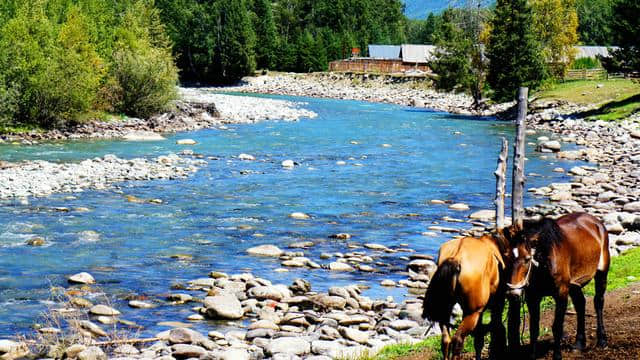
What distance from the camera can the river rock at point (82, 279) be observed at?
57.0ft

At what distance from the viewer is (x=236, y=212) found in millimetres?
26281

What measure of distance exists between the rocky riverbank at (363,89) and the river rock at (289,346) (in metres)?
59.9

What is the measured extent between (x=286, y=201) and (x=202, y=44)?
3625 inches

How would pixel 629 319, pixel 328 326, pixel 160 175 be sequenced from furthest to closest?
pixel 160 175 → pixel 328 326 → pixel 629 319

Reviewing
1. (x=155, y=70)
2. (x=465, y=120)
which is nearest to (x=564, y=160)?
(x=465, y=120)

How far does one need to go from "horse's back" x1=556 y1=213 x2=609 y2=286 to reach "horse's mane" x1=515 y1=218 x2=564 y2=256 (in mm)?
145

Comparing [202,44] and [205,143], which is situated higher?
[202,44]

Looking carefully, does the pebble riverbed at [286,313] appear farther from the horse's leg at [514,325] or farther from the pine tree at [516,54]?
the pine tree at [516,54]

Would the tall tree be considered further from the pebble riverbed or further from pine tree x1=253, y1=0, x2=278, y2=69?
pine tree x1=253, y1=0, x2=278, y2=69

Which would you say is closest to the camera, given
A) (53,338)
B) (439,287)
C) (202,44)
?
(439,287)

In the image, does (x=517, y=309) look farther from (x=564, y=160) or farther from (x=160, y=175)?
(x=564, y=160)

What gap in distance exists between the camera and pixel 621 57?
5400 centimetres

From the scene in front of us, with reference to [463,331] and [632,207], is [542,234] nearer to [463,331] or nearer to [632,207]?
[463,331]

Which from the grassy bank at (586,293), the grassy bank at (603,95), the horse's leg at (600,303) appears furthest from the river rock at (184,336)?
the grassy bank at (603,95)
